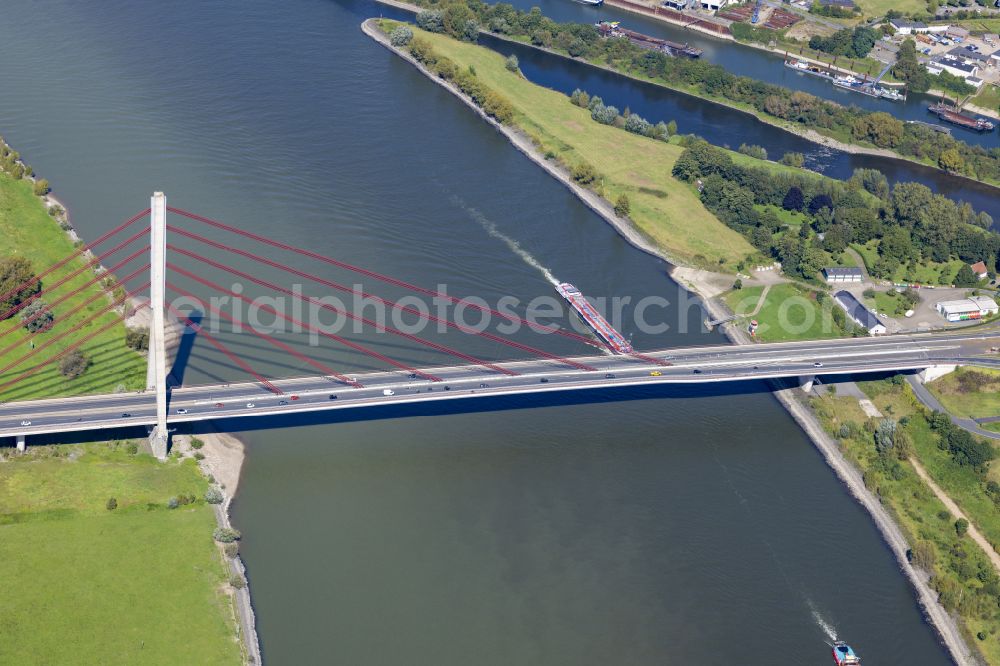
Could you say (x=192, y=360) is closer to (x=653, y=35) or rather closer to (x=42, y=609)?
(x=42, y=609)

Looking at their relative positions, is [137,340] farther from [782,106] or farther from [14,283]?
[782,106]

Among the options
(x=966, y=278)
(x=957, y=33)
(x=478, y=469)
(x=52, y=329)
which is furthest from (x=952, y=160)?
(x=52, y=329)

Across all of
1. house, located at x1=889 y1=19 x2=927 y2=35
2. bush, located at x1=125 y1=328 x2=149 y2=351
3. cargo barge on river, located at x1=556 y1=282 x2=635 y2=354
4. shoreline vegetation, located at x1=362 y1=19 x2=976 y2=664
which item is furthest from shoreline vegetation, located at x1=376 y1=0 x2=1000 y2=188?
bush, located at x1=125 y1=328 x2=149 y2=351

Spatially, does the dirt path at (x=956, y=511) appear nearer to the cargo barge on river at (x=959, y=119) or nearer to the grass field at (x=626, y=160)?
the grass field at (x=626, y=160)

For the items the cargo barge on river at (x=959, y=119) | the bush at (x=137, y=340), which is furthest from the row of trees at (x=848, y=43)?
the bush at (x=137, y=340)

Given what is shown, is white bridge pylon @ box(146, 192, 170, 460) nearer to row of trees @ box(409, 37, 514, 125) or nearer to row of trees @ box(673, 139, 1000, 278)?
row of trees @ box(673, 139, 1000, 278)

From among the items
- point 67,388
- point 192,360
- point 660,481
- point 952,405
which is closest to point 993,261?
point 952,405
